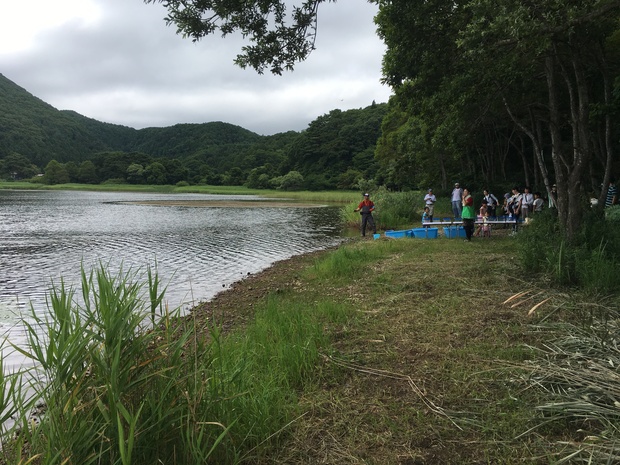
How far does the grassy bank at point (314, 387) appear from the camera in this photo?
7.71 feet

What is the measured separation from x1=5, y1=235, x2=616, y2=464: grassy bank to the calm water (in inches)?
79.9

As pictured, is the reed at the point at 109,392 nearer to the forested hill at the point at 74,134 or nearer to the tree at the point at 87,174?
the tree at the point at 87,174

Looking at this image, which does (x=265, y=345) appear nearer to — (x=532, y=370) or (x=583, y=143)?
(x=532, y=370)

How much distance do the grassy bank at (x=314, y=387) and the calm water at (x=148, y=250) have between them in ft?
6.66

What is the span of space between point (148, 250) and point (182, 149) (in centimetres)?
15104

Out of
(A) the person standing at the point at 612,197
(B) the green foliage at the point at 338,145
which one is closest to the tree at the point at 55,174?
(B) the green foliage at the point at 338,145

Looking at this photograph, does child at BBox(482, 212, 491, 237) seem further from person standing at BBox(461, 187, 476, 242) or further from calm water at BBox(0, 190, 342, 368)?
calm water at BBox(0, 190, 342, 368)

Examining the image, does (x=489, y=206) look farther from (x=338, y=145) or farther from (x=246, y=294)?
(x=338, y=145)

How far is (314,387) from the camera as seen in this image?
3.85 metres

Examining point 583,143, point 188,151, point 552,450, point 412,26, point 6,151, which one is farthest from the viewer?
point 188,151

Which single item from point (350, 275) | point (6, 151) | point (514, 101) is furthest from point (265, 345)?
point (6, 151)

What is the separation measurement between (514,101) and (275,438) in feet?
47.0

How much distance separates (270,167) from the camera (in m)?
110

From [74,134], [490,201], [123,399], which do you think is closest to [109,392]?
[123,399]
